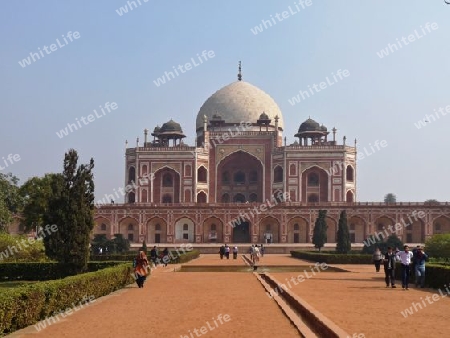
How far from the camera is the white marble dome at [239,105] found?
5762 centimetres

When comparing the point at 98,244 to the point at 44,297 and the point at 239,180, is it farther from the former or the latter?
the point at 44,297

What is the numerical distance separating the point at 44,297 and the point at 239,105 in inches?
1935

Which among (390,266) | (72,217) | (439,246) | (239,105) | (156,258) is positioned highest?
(239,105)

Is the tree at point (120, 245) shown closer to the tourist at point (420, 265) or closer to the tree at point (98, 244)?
the tree at point (98, 244)

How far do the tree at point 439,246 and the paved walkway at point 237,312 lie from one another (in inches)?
591

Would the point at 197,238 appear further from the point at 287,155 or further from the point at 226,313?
the point at 226,313

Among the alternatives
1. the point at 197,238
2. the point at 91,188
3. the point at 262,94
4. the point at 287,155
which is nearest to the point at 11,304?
the point at 91,188

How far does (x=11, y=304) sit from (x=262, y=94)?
2078 inches

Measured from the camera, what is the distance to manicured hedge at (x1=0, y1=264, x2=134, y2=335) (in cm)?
825

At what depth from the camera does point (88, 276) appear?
1230cm

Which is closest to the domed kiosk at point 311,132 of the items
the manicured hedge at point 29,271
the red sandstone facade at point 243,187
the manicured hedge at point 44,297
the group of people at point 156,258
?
the red sandstone facade at point 243,187

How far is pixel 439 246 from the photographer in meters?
29.8

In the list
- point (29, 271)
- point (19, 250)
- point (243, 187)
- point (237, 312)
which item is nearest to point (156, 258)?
point (19, 250)

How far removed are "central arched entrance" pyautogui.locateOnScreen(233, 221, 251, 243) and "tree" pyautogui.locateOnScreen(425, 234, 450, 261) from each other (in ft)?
64.3
